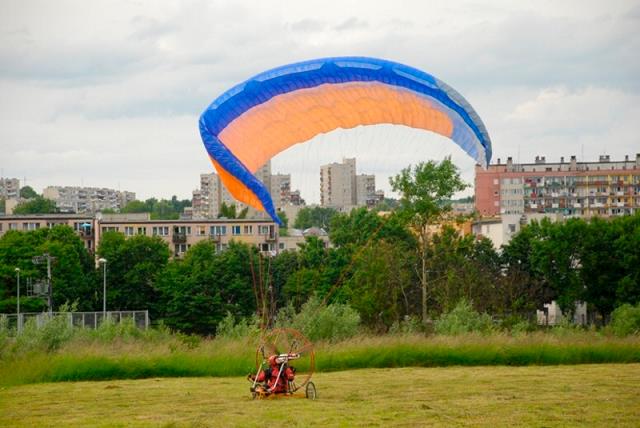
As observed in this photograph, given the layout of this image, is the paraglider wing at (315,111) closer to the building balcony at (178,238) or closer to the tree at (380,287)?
the tree at (380,287)

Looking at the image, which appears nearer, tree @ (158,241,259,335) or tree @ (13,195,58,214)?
tree @ (158,241,259,335)

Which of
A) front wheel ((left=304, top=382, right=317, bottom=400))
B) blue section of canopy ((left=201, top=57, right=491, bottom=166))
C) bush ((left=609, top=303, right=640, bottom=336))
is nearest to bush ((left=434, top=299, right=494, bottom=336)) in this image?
bush ((left=609, top=303, right=640, bottom=336))

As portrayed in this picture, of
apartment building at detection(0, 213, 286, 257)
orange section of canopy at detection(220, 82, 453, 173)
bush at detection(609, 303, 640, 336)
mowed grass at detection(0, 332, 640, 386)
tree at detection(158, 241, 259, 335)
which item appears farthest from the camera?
apartment building at detection(0, 213, 286, 257)

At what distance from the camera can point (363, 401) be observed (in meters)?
19.3

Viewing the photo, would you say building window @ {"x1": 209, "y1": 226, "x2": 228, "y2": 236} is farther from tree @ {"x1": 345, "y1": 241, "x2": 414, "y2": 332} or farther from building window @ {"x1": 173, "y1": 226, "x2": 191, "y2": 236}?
tree @ {"x1": 345, "y1": 241, "x2": 414, "y2": 332}

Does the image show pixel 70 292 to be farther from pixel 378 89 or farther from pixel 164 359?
pixel 378 89

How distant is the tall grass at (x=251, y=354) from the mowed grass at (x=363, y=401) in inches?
44.7

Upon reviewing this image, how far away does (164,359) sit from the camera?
2627cm

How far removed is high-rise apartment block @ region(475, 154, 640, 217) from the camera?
479 feet

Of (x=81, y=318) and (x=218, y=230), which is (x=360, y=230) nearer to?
(x=218, y=230)

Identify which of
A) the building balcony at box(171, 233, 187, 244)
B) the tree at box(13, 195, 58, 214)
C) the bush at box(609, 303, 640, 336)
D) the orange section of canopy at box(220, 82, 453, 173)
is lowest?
the bush at box(609, 303, 640, 336)

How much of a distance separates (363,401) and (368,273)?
4132cm

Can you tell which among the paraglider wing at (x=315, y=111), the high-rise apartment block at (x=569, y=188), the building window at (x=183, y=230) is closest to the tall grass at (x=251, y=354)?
the paraglider wing at (x=315, y=111)

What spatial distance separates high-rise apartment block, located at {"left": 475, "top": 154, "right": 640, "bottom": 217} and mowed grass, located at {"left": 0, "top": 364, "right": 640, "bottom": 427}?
122 metres
